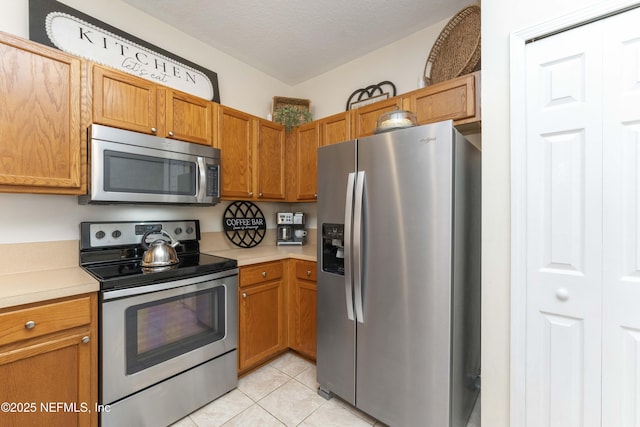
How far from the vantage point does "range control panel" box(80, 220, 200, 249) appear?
1701 mm

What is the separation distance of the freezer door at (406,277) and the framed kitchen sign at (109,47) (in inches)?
67.3

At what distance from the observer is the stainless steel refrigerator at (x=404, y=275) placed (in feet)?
4.28

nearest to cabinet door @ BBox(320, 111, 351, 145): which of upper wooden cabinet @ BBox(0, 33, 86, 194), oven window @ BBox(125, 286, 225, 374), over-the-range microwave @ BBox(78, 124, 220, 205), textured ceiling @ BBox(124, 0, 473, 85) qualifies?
textured ceiling @ BBox(124, 0, 473, 85)

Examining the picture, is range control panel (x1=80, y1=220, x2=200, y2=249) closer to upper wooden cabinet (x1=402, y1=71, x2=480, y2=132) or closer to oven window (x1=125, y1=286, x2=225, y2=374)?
oven window (x1=125, y1=286, x2=225, y2=374)

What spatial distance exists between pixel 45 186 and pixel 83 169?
185 mm

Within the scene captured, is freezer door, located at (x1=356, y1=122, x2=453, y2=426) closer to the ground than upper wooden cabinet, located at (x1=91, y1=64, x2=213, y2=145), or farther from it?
closer to the ground

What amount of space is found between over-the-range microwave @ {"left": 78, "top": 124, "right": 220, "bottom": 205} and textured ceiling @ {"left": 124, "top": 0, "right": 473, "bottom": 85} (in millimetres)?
1059

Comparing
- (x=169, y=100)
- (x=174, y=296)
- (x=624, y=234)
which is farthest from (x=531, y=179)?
(x=169, y=100)

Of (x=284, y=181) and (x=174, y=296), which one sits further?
(x=284, y=181)

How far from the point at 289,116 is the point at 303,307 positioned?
1.85m

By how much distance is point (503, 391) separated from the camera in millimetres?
1312

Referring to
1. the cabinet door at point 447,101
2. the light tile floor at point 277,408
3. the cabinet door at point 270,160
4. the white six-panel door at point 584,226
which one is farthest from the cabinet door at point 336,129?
the light tile floor at point 277,408

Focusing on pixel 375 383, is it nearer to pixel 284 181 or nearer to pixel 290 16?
pixel 284 181

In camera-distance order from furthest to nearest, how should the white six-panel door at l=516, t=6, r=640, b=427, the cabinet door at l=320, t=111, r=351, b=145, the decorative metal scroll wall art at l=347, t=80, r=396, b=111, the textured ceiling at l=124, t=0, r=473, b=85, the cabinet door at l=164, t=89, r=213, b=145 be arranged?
the decorative metal scroll wall art at l=347, t=80, r=396, b=111, the cabinet door at l=320, t=111, r=351, b=145, the textured ceiling at l=124, t=0, r=473, b=85, the cabinet door at l=164, t=89, r=213, b=145, the white six-panel door at l=516, t=6, r=640, b=427
